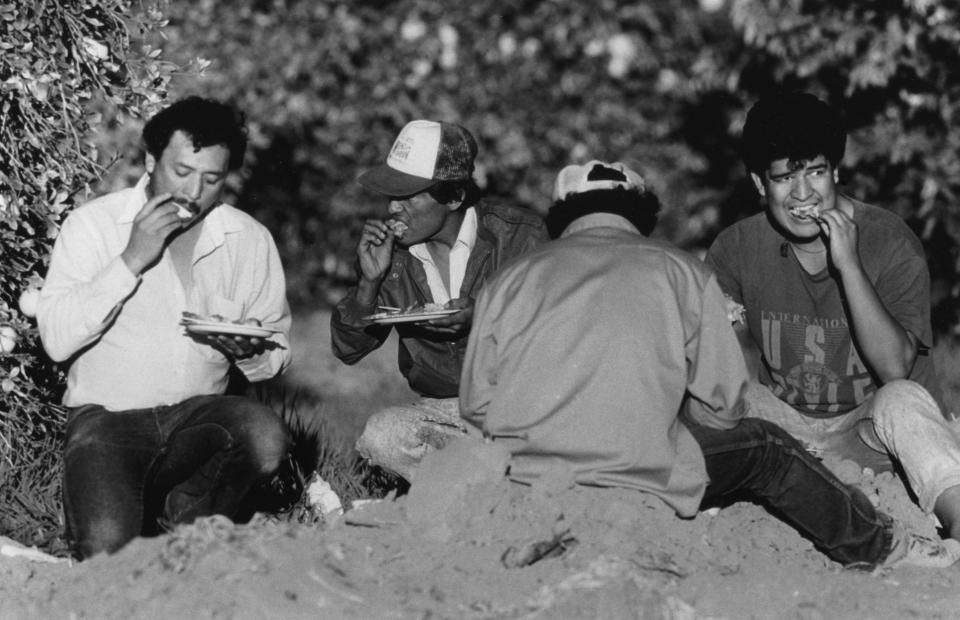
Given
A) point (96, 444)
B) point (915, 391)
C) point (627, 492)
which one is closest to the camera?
point (627, 492)

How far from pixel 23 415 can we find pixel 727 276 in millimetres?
2647

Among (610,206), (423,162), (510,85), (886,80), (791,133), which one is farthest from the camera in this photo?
(510,85)

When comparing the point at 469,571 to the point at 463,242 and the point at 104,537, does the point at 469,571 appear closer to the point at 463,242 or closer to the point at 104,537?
the point at 104,537

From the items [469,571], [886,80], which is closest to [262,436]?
[469,571]

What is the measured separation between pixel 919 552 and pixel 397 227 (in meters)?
2.08

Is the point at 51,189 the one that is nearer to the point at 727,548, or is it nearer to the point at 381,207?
the point at 727,548

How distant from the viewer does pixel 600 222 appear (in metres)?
4.72

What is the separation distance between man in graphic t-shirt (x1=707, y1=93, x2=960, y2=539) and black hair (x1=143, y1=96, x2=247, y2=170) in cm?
182

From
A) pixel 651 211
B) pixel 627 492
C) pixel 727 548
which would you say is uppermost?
pixel 651 211

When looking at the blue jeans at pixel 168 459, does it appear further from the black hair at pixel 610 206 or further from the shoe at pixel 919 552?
the shoe at pixel 919 552

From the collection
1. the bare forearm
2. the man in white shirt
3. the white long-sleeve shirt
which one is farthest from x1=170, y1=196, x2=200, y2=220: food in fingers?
the bare forearm

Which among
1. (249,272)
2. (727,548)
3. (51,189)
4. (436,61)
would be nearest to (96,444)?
(249,272)

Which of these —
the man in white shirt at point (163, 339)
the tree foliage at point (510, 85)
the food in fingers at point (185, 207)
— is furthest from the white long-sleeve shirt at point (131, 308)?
the tree foliage at point (510, 85)

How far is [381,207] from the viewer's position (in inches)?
376
